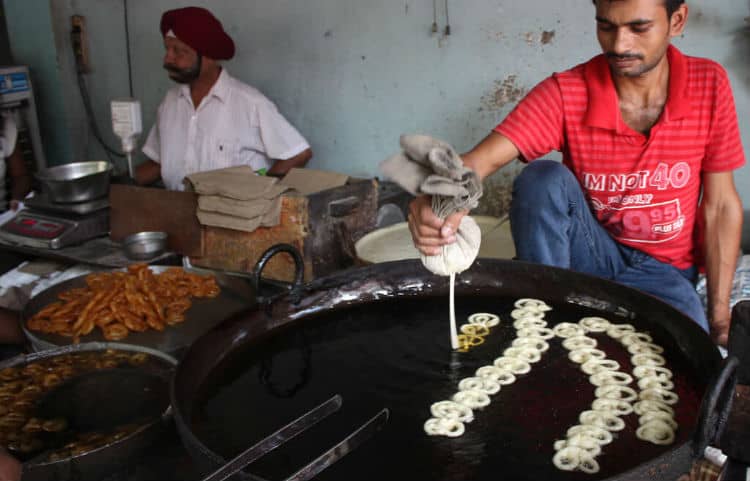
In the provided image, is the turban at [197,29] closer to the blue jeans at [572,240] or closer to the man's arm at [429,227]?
the blue jeans at [572,240]

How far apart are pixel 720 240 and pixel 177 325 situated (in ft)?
7.34

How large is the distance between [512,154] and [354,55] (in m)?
2.12

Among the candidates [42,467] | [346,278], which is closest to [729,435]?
[346,278]

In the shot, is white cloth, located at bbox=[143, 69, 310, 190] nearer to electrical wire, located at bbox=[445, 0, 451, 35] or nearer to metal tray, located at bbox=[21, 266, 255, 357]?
electrical wire, located at bbox=[445, 0, 451, 35]

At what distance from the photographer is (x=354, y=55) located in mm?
4324

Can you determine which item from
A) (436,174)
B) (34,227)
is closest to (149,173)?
(34,227)

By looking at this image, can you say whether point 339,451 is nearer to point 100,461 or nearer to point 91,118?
point 100,461

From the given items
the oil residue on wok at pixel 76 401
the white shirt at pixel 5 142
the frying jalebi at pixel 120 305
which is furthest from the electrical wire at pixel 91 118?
the oil residue on wok at pixel 76 401

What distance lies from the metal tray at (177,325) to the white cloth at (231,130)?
4.71 feet

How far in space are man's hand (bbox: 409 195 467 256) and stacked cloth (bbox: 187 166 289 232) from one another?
142 centimetres

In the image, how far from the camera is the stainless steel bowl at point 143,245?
3428mm

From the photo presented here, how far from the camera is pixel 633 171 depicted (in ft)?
8.35

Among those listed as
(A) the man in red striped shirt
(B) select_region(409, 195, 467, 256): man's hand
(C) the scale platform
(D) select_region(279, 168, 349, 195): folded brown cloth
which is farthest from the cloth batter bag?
(C) the scale platform

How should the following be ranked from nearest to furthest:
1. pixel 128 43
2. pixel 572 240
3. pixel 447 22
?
pixel 572 240 < pixel 447 22 < pixel 128 43
